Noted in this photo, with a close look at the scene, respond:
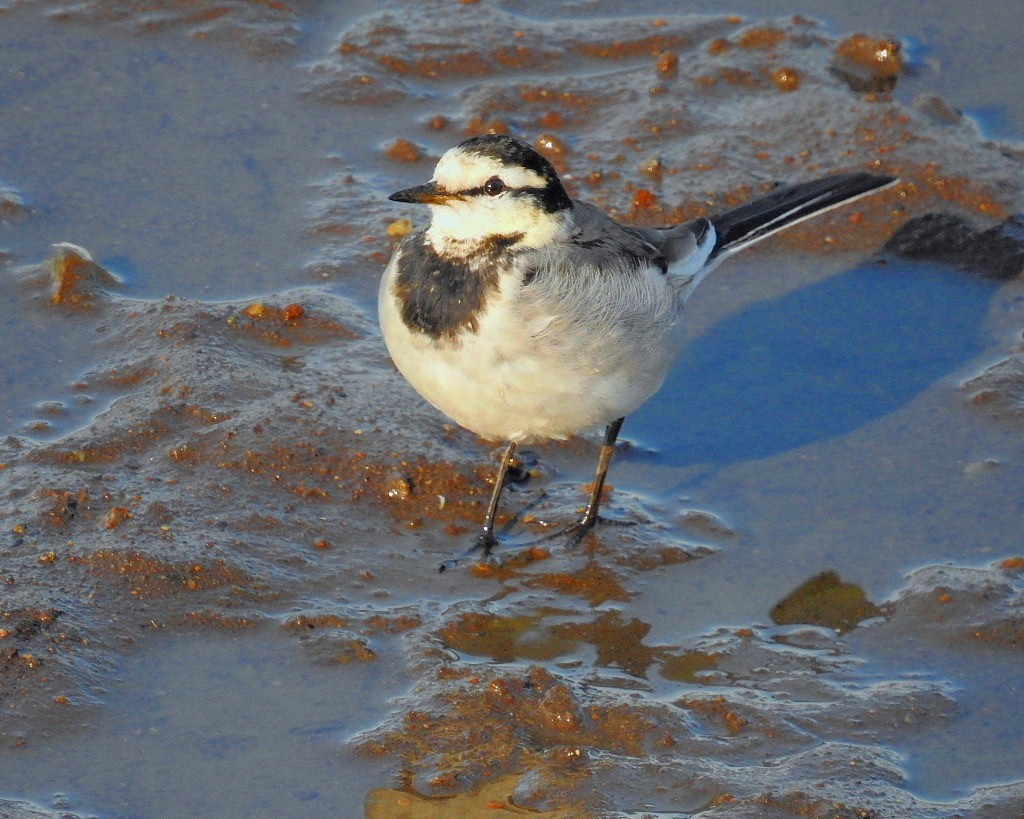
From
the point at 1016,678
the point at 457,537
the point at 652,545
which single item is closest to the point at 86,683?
the point at 457,537

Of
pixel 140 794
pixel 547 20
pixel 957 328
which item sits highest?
pixel 547 20

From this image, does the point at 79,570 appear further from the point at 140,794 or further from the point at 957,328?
the point at 957,328

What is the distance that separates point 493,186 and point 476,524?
5.32 ft

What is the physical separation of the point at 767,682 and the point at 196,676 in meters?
2.27

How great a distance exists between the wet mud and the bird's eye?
4.67 feet

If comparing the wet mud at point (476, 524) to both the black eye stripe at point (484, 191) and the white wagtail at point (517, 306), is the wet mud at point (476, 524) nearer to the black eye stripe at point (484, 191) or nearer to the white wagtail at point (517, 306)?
the white wagtail at point (517, 306)

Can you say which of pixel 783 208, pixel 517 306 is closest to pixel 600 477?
pixel 517 306

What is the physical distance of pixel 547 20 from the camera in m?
10.3

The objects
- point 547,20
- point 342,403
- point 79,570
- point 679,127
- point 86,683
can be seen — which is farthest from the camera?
point 547,20

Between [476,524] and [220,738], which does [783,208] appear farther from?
[220,738]

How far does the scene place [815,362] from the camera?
313 inches

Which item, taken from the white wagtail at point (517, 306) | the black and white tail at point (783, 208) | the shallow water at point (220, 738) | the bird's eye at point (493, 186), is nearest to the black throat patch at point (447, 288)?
the white wagtail at point (517, 306)

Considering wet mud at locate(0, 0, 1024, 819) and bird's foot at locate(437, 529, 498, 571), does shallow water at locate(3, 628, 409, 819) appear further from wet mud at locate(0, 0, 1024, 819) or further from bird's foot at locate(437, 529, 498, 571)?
bird's foot at locate(437, 529, 498, 571)

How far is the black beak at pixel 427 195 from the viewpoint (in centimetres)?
621
